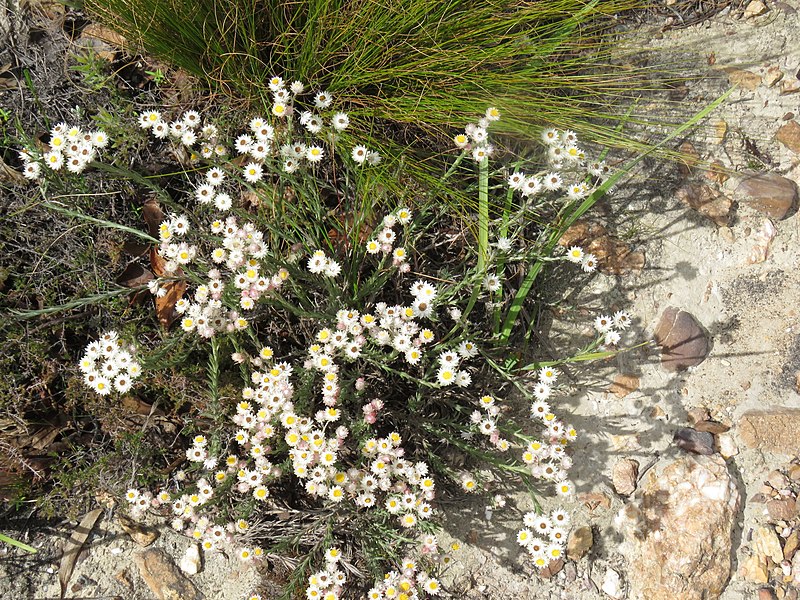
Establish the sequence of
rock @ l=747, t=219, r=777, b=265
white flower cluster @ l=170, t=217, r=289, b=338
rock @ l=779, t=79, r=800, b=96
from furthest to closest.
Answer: rock @ l=779, t=79, r=800, b=96 < rock @ l=747, t=219, r=777, b=265 < white flower cluster @ l=170, t=217, r=289, b=338

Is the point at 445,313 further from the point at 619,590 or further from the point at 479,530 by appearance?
the point at 619,590

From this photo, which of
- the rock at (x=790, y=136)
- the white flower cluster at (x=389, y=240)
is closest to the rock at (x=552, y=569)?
the white flower cluster at (x=389, y=240)

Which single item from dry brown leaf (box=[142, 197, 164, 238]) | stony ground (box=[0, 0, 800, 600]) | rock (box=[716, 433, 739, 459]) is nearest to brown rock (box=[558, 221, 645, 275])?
stony ground (box=[0, 0, 800, 600])

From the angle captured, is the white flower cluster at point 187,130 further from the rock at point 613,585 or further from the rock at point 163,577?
the rock at point 613,585

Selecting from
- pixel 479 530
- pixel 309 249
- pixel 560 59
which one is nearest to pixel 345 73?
pixel 309 249

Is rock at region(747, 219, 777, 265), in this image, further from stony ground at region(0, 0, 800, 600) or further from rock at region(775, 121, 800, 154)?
rock at region(775, 121, 800, 154)

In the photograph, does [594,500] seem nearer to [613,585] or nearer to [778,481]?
[613,585]
